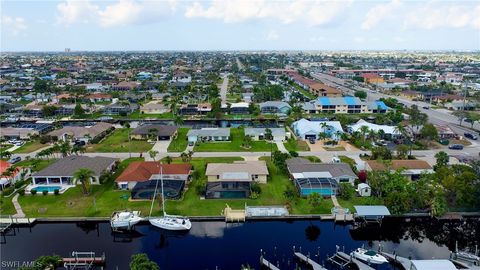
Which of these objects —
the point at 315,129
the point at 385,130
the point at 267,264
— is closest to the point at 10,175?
the point at 267,264

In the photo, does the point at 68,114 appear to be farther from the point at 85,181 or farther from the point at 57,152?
the point at 85,181

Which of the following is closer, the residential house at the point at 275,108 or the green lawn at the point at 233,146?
the green lawn at the point at 233,146

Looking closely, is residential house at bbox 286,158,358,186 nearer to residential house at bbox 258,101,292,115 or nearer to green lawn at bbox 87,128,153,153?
green lawn at bbox 87,128,153,153

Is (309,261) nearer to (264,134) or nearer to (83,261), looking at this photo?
(83,261)

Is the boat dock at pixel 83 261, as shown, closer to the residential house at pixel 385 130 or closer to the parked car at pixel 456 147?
the residential house at pixel 385 130

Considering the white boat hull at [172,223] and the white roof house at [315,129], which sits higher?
the white roof house at [315,129]

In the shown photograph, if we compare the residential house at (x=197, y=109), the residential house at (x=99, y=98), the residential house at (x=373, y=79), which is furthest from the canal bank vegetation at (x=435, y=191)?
the residential house at (x=373, y=79)
